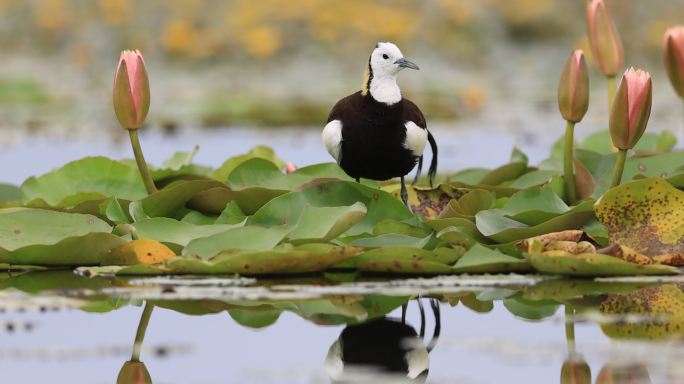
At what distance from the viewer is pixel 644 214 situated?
14.1ft

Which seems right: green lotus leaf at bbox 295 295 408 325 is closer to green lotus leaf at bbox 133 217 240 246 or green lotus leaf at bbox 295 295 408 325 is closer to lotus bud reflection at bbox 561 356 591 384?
lotus bud reflection at bbox 561 356 591 384

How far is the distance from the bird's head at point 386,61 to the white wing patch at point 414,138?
0.68 ft

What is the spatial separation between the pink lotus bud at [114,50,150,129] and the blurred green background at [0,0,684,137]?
8.63 m

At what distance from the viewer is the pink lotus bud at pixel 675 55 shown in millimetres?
5211

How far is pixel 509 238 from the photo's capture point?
4.30 meters

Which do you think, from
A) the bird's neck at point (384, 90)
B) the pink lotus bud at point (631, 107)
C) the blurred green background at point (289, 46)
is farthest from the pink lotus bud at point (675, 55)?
the blurred green background at point (289, 46)

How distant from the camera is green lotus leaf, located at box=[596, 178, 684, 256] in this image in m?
4.25

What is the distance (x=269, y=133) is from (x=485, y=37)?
574 centimetres

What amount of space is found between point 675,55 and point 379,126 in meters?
1.33

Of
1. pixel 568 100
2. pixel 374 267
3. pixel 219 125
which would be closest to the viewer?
pixel 374 267

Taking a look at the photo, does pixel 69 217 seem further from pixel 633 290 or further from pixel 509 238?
pixel 633 290

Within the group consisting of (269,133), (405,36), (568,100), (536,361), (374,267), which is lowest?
(536,361)

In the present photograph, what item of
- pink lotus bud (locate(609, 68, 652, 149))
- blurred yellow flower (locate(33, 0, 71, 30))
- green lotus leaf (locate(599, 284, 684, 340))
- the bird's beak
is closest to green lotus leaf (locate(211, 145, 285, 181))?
the bird's beak

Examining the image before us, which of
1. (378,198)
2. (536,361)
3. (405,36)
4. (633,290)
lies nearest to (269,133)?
(405,36)
